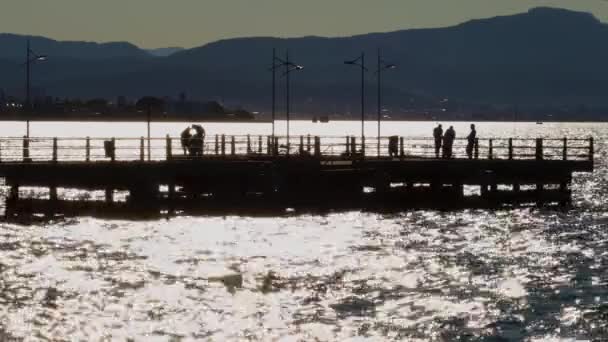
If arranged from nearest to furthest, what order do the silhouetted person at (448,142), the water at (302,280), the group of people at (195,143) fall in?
the water at (302,280), the group of people at (195,143), the silhouetted person at (448,142)

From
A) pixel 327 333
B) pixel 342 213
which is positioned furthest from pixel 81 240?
pixel 327 333

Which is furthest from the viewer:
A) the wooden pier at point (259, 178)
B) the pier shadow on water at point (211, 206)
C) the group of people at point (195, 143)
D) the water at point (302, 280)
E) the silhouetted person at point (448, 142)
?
the silhouetted person at point (448, 142)

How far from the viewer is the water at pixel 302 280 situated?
30.2m

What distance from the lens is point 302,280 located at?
124 ft

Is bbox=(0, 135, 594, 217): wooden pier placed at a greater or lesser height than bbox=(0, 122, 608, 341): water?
greater

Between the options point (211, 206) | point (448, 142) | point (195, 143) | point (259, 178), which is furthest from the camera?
point (448, 142)

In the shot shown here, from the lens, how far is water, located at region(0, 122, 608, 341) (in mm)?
30203

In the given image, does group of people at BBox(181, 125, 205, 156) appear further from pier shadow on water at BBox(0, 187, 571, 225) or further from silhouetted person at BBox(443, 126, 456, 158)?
silhouetted person at BBox(443, 126, 456, 158)

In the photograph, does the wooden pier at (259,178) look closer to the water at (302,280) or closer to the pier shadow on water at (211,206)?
the pier shadow on water at (211,206)

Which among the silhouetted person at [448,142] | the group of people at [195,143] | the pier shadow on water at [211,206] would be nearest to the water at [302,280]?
the pier shadow on water at [211,206]

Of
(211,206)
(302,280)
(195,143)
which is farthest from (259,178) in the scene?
(302,280)

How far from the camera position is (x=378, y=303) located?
3369cm

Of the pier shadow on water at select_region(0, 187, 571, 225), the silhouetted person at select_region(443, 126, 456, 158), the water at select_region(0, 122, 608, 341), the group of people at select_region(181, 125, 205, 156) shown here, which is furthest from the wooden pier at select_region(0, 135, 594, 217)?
the water at select_region(0, 122, 608, 341)

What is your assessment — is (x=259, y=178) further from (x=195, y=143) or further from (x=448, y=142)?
(x=448, y=142)
